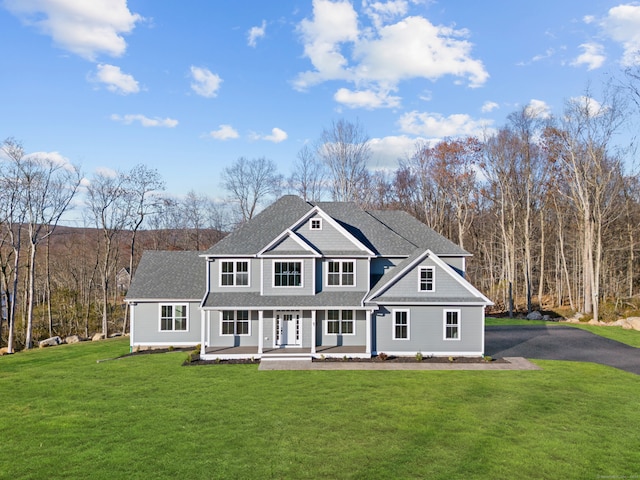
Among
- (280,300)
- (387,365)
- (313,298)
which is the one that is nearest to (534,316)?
(387,365)

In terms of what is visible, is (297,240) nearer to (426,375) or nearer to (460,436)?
(426,375)

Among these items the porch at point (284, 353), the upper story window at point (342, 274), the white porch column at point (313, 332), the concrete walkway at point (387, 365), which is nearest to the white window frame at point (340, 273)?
the upper story window at point (342, 274)

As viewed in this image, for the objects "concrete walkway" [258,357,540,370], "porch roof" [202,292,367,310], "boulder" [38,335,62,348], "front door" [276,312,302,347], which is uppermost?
"porch roof" [202,292,367,310]

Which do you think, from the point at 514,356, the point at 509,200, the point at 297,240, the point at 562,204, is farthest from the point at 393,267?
the point at 562,204

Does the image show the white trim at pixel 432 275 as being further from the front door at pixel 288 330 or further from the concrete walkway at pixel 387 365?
the front door at pixel 288 330

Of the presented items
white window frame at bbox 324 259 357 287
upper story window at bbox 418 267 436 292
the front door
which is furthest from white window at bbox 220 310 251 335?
upper story window at bbox 418 267 436 292

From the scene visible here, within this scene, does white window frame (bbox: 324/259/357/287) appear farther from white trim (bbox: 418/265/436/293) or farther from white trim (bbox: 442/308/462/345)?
white trim (bbox: 442/308/462/345)
